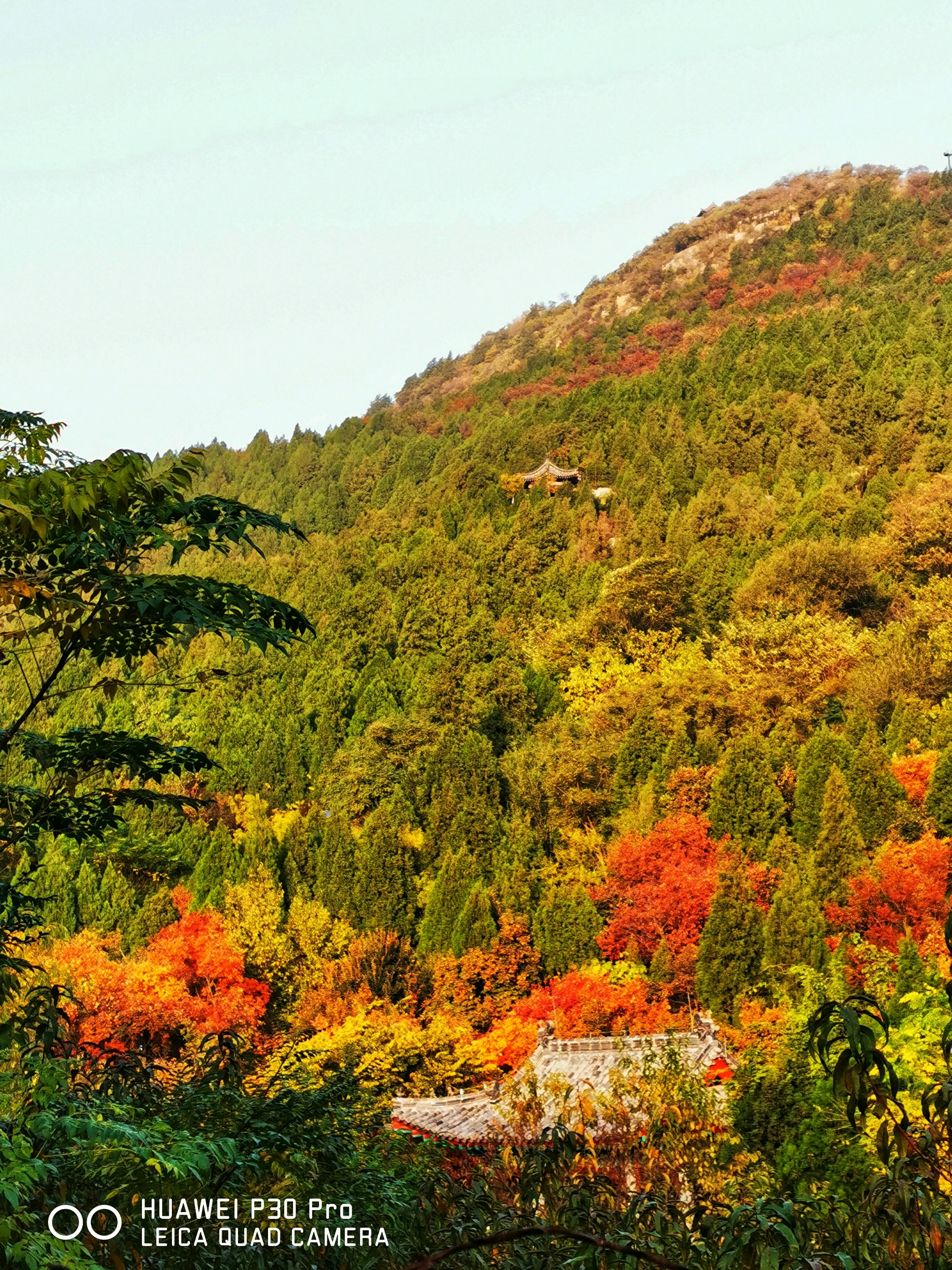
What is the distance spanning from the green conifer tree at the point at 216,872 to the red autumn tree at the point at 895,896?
12637mm

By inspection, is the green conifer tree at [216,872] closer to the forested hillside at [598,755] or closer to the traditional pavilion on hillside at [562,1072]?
the forested hillside at [598,755]

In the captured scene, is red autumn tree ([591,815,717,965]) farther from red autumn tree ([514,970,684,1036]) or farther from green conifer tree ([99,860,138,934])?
green conifer tree ([99,860,138,934])

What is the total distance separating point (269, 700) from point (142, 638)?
30.6 metres

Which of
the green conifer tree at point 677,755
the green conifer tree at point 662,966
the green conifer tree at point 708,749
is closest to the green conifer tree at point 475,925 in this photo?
the green conifer tree at point 662,966

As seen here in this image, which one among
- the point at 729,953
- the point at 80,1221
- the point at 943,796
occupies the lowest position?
the point at 80,1221

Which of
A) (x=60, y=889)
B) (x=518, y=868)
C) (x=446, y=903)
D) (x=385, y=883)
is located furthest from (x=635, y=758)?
(x=60, y=889)

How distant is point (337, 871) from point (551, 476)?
23667 mm

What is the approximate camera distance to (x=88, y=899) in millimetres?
27453

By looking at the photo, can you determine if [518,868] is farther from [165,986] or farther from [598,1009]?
[165,986]

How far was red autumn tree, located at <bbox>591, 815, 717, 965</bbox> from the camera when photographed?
894 inches

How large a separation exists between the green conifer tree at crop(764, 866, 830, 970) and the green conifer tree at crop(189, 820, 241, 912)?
11.7 metres

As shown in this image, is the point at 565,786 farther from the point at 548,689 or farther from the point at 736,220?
the point at 736,220

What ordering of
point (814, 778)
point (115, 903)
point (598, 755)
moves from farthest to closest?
point (598, 755), point (115, 903), point (814, 778)

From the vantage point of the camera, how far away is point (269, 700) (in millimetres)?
35625
